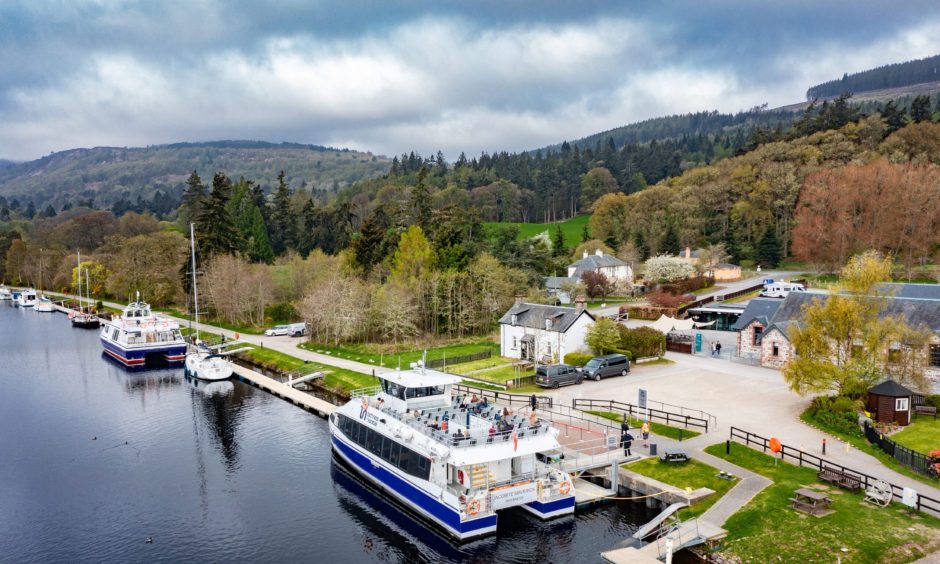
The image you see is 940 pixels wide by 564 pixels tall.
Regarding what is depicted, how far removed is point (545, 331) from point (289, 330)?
32525 millimetres

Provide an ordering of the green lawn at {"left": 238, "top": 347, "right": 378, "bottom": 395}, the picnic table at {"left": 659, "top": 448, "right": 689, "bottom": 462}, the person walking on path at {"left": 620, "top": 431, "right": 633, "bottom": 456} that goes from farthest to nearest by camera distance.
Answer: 1. the green lawn at {"left": 238, "top": 347, "right": 378, "bottom": 395}
2. the person walking on path at {"left": 620, "top": 431, "right": 633, "bottom": 456}
3. the picnic table at {"left": 659, "top": 448, "right": 689, "bottom": 462}

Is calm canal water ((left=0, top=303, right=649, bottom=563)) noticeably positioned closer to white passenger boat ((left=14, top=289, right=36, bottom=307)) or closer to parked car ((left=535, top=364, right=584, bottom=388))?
parked car ((left=535, top=364, right=584, bottom=388))

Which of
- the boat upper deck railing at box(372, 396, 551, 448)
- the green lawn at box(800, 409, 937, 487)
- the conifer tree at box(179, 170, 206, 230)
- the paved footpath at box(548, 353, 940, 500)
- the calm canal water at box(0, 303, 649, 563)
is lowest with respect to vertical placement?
the calm canal water at box(0, 303, 649, 563)

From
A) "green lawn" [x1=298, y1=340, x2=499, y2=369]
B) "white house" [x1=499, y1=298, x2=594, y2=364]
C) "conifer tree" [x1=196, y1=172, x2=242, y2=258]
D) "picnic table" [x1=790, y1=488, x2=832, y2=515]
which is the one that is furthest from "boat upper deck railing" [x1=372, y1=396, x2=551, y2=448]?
"conifer tree" [x1=196, y1=172, x2=242, y2=258]

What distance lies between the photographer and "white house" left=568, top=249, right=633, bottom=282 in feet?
298

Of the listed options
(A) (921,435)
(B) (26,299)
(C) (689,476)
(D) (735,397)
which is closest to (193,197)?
(B) (26,299)

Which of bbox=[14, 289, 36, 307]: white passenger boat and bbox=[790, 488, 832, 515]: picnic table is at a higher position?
bbox=[14, 289, 36, 307]: white passenger boat

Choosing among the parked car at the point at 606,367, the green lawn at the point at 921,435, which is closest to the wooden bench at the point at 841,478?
the green lawn at the point at 921,435

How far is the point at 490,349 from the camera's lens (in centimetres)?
6012

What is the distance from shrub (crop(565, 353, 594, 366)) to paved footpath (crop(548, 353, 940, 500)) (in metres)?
3.29

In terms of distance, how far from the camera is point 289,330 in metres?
72.0

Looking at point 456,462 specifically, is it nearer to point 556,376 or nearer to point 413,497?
point 413,497

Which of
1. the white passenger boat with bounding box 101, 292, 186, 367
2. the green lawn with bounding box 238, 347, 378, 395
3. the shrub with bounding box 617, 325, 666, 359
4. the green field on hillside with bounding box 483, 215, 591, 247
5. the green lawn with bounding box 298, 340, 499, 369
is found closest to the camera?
the green lawn with bounding box 238, 347, 378, 395

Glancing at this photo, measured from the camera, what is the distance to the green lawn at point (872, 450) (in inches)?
1086
